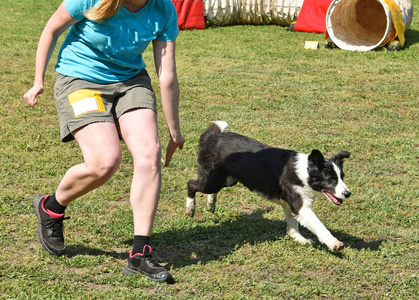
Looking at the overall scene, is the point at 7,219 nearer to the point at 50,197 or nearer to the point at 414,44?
the point at 50,197

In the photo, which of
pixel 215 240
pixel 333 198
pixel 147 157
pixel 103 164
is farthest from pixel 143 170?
pixel 333 198

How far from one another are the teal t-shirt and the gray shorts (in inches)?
2.1

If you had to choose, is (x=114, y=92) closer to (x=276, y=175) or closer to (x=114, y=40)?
(x=114, y=40)

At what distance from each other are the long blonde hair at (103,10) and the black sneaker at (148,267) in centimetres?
153

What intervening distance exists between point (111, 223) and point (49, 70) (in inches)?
261

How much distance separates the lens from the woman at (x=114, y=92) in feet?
12.5

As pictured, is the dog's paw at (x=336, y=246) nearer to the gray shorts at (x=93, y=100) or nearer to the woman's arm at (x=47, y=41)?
the gray shorts at (x=93, y=100)

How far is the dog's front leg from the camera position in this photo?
4.37 m

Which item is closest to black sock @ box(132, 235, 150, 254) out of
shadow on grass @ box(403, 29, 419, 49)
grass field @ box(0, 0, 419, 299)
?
grass field @ box(0, 0, 419, 299)

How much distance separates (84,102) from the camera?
3883mm

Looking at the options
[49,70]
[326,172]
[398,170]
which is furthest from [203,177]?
[49,70]

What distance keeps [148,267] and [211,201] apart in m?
1.57

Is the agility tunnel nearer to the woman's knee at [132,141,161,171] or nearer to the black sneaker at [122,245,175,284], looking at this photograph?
the woman's knee at [132,141,161,171]

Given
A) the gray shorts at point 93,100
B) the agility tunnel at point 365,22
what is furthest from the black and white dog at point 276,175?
the agility tunnel at point 365,22
